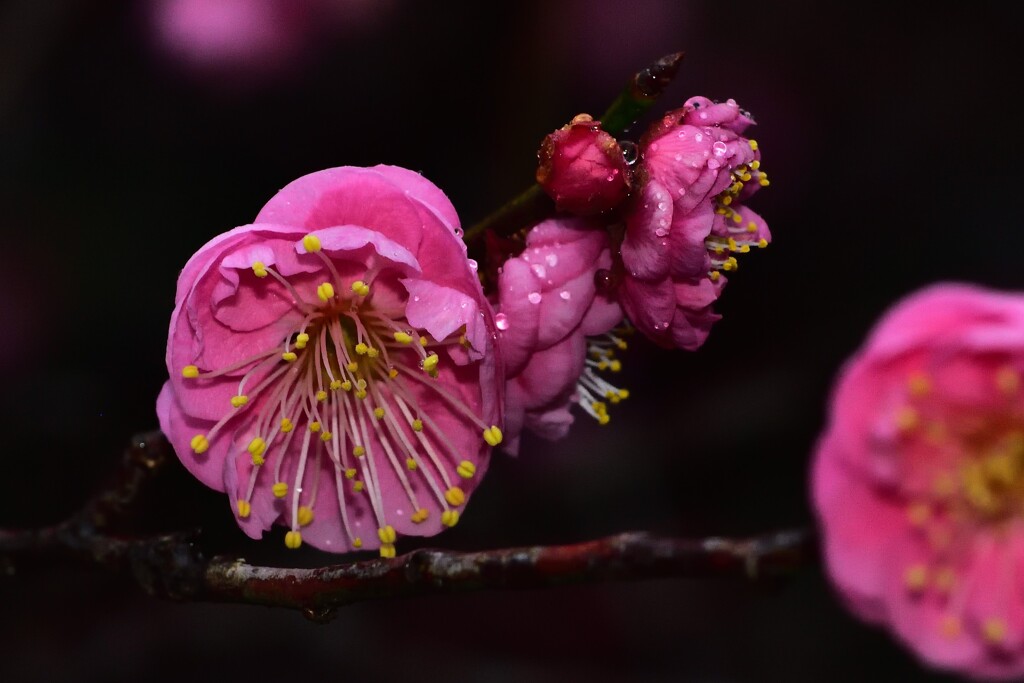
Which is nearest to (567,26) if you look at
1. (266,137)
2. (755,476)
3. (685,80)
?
(685,80)

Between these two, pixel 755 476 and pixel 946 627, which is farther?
pixel 755 476

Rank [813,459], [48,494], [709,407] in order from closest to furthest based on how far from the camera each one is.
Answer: [813,459]
[48,494]
[709,407]

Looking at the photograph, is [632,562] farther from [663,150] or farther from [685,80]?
[685,80]

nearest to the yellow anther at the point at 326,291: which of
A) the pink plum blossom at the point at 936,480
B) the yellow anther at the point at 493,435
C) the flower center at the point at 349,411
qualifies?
the flower center at the point at 349,411

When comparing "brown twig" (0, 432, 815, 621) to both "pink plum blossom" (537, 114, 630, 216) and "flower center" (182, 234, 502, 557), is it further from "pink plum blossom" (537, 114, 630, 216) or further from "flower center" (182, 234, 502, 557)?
"pink plum blossom" (537, 114, 630, 216)

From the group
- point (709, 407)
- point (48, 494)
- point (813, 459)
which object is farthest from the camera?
point (709, 407)

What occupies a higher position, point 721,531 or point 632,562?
point 632,562

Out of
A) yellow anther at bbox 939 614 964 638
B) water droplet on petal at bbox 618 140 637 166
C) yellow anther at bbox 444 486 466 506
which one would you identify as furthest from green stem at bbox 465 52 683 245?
yellow anther at bbox 939 614 964 638
